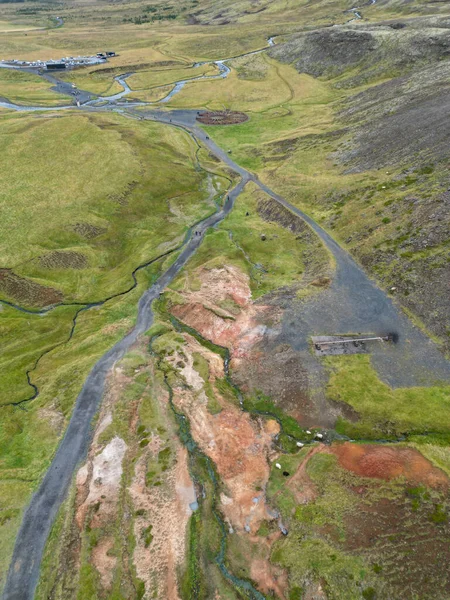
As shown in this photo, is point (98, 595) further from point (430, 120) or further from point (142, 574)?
point (430, 120)

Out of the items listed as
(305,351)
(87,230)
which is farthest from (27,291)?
(305,351)

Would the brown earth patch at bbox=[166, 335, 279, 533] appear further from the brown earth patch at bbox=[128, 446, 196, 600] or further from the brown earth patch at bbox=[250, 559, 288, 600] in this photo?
the brown earth patch at bbox=[128, 446, 196, 600]

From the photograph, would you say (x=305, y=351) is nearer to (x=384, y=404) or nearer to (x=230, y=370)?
(x=230, y=370)

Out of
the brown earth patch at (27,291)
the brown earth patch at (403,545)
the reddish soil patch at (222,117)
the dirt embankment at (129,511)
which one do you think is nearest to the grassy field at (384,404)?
the brown earth patch at (403,545)

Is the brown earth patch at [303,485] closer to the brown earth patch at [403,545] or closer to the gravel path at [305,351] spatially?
the brown earth patch at [403,545]

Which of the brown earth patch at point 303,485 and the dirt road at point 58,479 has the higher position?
the brown earth patch at point 303,485

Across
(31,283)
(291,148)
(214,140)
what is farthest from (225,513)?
(214,140)

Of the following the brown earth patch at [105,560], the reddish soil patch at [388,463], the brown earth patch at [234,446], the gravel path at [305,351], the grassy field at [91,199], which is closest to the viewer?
the brown earth patch at [105,560]
